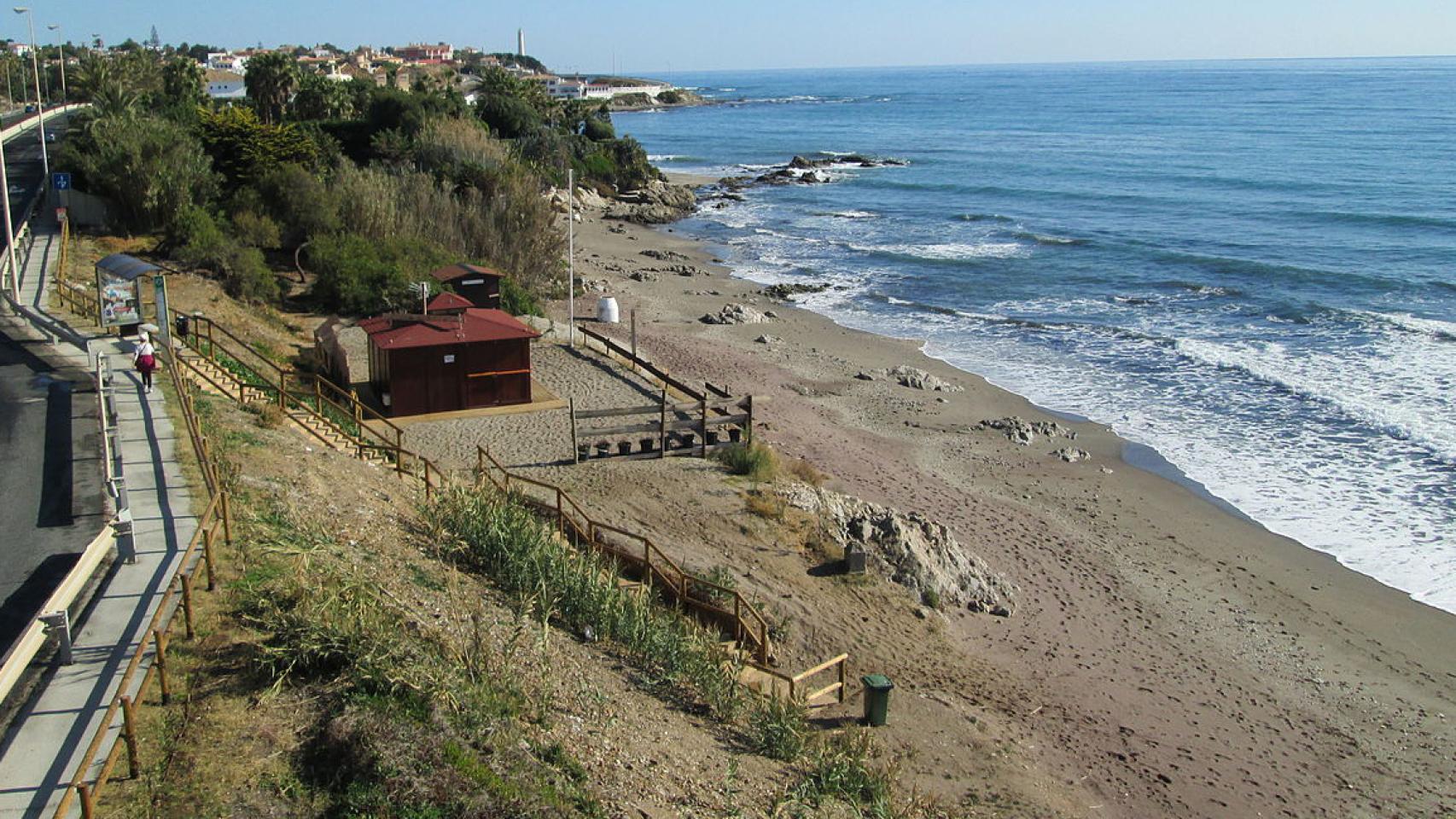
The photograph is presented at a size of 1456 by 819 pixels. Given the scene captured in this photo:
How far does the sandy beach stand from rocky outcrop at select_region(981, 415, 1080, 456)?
30 centimetres

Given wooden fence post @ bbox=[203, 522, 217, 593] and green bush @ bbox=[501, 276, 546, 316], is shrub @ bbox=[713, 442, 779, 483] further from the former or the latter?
green bush @ bbox=[501, 276, 546, 316]

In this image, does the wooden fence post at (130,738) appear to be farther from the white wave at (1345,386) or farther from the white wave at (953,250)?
the white wave at (953,250)

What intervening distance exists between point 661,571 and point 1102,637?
652 cm

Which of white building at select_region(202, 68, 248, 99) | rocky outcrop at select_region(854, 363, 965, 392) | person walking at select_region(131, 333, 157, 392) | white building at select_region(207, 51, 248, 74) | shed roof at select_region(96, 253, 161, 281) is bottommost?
rocky outcrop at select_region(854, 363, 965, 392)

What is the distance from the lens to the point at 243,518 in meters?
12.0

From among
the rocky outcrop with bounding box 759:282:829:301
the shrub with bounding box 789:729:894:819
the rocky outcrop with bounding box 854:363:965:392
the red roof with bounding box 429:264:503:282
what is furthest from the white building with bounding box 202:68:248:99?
the shrub with bounding box 789:729:894:819

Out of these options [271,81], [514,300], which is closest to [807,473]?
[514,300]

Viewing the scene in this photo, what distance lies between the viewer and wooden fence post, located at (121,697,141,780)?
755 centimetres

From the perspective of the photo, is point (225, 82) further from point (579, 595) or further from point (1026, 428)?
point (579, 595)

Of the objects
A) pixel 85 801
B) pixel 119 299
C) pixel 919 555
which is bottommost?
pixel 919 555

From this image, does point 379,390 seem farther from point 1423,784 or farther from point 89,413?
point 1423,784

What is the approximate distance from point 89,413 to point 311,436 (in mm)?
3076

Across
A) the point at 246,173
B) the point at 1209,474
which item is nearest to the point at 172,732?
the point at 1209,474

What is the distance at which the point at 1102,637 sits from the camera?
16062 millimetres
